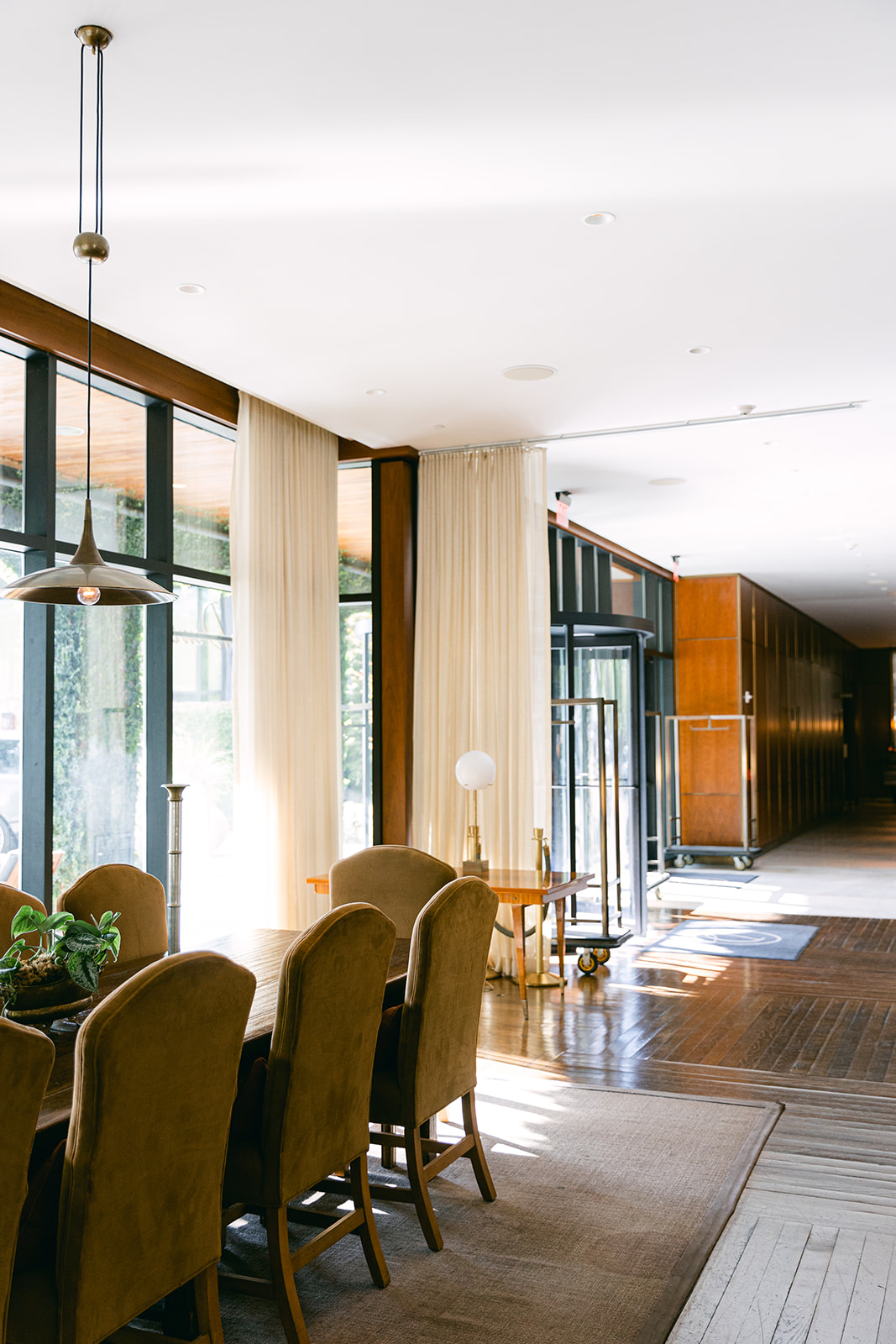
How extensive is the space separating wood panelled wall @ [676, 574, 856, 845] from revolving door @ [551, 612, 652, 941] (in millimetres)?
4699

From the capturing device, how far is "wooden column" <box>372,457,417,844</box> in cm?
691

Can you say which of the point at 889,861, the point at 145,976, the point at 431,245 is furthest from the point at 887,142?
the point at 889,861

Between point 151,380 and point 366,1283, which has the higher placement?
point 151,380

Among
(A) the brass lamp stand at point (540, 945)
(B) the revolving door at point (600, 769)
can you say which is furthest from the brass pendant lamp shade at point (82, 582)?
(B) the revolving door at point (600, 769)

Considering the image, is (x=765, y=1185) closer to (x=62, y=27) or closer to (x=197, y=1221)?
(x=197, y=1221)

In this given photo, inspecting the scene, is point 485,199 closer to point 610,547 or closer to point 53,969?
point 53,969

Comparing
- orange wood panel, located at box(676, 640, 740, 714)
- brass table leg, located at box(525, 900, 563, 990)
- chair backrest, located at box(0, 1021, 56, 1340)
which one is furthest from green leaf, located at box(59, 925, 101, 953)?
orange wood panel, located at box(676, 640, 740, 714)

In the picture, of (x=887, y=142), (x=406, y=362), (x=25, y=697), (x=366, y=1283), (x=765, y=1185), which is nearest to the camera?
(x=366, y=1283)

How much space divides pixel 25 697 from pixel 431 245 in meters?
2.45

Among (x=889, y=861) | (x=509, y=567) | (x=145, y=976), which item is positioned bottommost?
(x=889, y=861)

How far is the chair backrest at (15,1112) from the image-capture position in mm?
1805

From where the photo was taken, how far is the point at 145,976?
208cm

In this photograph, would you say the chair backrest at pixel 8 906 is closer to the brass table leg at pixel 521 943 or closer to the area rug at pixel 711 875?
the brass table leg at pixel 521 943

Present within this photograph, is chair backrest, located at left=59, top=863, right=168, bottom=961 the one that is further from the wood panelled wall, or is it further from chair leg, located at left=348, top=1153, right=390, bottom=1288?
the wood panelled wall
